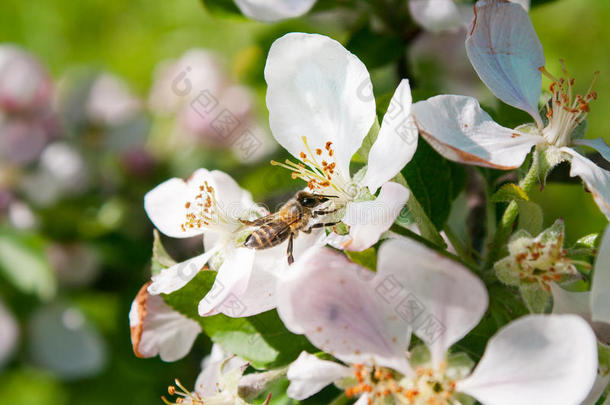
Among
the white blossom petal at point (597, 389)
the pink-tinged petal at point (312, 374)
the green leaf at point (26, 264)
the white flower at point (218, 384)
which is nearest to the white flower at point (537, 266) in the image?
the white blossom petal at point (597, 389)

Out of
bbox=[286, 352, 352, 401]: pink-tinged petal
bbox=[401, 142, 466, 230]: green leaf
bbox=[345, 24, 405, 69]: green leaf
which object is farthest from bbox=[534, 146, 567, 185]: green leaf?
bbox=[345, 24, 405, 69]: green leaf

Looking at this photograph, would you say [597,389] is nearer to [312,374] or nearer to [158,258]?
[312,374]

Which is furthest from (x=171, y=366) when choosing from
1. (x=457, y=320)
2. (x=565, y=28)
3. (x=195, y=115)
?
(x=565, y=28)

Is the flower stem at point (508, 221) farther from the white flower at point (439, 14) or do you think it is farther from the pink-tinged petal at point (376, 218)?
the white flower at point (439, 14)

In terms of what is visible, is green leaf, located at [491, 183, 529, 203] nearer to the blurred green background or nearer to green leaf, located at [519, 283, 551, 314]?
green leaf, located at [519, 283, 551, 314]

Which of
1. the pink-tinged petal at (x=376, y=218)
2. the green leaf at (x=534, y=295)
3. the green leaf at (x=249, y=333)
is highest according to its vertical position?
the pink-tinged petal at (x=376, y=218)

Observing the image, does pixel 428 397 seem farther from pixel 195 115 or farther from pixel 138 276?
pixel 195 115

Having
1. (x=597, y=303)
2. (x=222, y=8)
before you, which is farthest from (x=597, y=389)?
(x=222, y=8)
